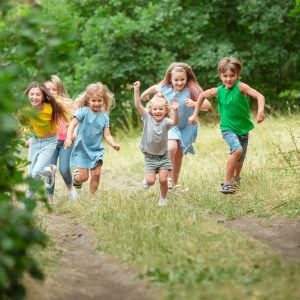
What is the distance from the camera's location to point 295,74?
1808 centimetres

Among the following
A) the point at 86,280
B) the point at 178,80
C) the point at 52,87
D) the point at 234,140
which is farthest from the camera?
the point at 52,87

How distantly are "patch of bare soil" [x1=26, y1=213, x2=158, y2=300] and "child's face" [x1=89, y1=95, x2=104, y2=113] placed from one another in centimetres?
316

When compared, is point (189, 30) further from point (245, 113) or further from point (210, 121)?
point (245, 113)

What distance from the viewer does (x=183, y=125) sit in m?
9.29

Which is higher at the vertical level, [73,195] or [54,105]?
[54,105]

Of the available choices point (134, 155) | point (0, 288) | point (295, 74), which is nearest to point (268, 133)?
point (134, 155)

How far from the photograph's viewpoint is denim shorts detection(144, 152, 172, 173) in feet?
26.3

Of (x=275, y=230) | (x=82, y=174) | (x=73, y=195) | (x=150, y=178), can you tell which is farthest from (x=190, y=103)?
(x=275, y=230)

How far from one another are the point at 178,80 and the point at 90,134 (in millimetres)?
1409

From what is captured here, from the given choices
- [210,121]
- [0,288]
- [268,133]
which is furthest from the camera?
[210,121]

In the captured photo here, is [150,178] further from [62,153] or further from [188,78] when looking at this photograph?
[188,78]

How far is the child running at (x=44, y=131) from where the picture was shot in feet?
27.7

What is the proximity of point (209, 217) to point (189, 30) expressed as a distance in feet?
33.9

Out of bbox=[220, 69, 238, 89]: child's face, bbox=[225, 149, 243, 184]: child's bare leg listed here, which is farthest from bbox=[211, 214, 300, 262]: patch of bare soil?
bbox=[220, 69, 238, 89]: child's face
